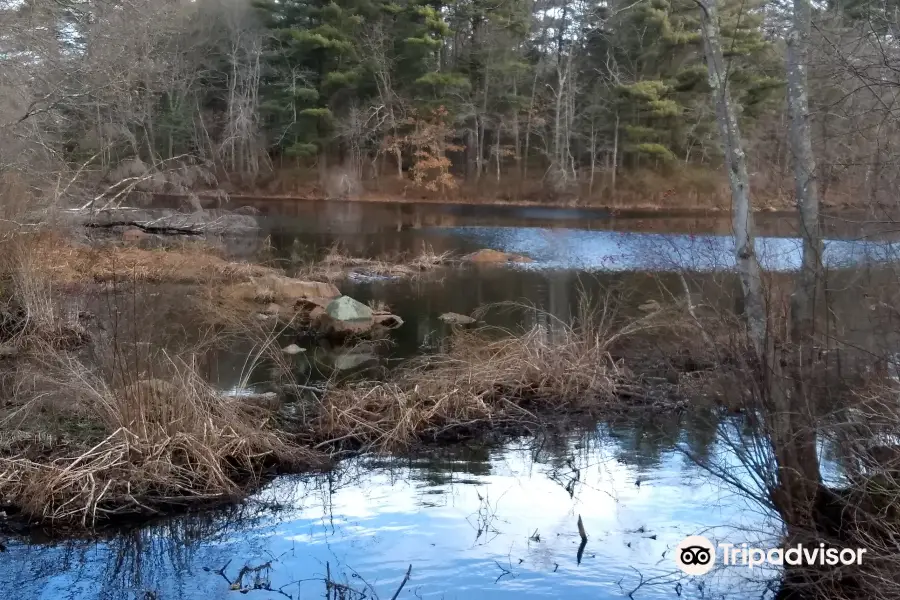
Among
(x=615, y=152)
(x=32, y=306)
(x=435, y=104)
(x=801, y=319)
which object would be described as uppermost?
(x=435, y=104)

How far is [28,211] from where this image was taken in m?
10.3

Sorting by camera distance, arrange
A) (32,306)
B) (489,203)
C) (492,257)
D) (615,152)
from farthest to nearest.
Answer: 1. (489,203)
2. (615,152)
3. (492,257)
4. (32,306)

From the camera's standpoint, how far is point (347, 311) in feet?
39.5

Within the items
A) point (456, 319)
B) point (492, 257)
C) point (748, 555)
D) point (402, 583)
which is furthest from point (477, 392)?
point (492, 257)

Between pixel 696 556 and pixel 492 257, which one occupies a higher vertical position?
pixel 492 257

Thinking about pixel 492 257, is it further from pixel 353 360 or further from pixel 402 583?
pixel 402 583

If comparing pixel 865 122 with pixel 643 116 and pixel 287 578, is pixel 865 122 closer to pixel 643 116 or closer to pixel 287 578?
pixel 287 578

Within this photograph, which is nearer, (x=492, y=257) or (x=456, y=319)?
(x=456, y=319)

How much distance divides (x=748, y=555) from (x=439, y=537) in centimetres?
194

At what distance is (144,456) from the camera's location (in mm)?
5848

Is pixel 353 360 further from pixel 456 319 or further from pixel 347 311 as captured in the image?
pixel 456 319

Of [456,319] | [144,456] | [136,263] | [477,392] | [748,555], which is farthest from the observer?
[136,263]

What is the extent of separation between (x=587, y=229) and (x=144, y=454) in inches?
783

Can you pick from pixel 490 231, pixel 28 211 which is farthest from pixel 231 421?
pixel 490 231
